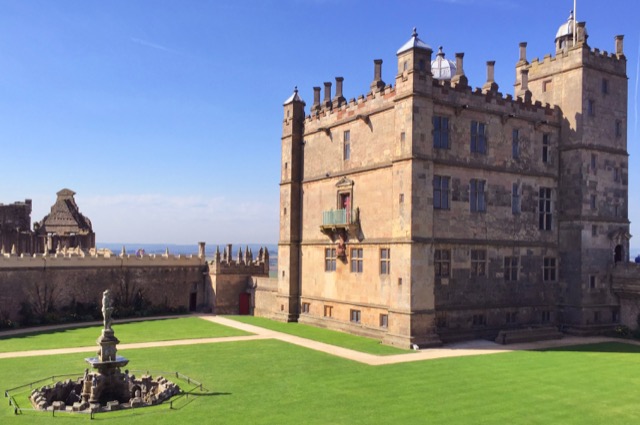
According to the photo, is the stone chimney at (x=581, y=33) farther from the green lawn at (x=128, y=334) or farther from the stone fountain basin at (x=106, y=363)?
the stone fountain basin at (x=106, y=363)

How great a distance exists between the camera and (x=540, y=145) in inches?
1631

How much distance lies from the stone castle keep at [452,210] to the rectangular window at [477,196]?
128 mm

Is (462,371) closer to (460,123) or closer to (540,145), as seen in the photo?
(460,123)

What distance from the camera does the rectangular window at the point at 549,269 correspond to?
4144 centimetres

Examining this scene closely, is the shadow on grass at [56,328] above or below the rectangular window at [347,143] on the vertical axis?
below

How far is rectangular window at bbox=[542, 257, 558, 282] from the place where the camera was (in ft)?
136

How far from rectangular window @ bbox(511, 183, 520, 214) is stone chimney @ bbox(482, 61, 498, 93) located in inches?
256

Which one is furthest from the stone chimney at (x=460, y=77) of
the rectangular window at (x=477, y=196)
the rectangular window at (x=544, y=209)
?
the rectangular window at (x=544, y=209)

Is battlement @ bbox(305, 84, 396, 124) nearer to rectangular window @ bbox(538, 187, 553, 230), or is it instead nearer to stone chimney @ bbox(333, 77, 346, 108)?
stone chimney @ bbox(333, 77, 346, 108)

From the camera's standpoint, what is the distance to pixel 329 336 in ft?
127

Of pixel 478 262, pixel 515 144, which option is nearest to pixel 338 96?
pixel 515 144

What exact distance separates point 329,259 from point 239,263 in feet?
46.5

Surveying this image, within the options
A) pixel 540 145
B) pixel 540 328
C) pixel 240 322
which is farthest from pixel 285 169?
pixel 540 328

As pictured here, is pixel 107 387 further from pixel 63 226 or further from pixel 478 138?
pixel 63 226
